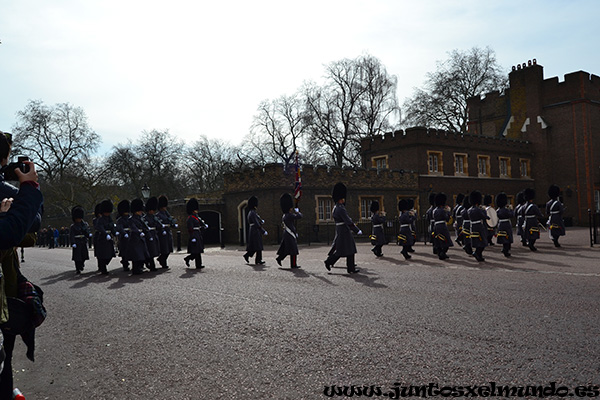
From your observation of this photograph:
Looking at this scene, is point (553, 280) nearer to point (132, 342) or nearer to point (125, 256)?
point (132, 342)

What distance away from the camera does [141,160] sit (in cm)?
5072

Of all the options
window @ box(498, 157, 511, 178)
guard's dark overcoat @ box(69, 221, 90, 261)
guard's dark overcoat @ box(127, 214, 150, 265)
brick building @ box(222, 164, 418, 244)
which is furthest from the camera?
window @ box(498, 157, 511, 178)

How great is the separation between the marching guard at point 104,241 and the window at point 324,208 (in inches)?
596

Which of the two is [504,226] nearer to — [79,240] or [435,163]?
[79,240]

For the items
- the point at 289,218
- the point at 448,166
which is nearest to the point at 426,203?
the point at 448,166

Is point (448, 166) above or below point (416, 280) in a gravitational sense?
above

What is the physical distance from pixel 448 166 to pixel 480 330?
30.3m

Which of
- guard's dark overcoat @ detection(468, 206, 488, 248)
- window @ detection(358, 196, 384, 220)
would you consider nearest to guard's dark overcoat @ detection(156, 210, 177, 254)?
guard's dark overcoat @ detection(468, 206, 488, 248)

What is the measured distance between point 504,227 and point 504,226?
49mm

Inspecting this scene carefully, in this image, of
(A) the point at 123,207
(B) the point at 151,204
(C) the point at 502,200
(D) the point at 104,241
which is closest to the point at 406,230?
(C) the point at 502,200

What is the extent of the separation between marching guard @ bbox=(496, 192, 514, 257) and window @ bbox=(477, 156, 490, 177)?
22.1m

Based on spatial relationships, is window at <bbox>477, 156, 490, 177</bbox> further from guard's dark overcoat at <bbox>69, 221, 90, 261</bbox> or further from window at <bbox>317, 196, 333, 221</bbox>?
guard's dark overcoat at <bbox>69, 221, 90, 261</bbox>

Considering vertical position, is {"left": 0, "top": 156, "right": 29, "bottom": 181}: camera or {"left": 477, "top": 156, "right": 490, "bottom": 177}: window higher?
{"left": 477, "top": 156, "right": 490, "bottom": 177}: window

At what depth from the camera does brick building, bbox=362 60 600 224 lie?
112 feet
